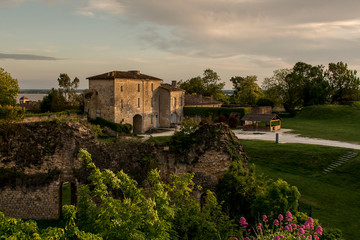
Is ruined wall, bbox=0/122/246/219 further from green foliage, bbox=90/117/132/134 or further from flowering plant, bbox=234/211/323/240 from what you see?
green foliage, bbox=90/117/132/134

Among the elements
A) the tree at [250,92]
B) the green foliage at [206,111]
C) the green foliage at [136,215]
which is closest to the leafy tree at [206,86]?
the tree at [250,92]

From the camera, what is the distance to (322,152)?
30.5m

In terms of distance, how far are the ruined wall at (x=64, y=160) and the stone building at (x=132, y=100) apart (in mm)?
30174

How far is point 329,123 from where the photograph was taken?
5547 cm

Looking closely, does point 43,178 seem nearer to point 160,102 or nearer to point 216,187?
point 216,187

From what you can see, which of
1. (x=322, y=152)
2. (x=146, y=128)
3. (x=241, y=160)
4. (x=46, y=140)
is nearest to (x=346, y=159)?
(x=322, y=152)

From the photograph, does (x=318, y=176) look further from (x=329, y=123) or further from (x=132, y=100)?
(x=329, y=123)

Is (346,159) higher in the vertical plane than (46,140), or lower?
lower

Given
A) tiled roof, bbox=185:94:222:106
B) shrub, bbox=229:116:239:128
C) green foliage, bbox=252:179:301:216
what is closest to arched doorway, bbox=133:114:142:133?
tiled roof, bbox=185:94:222:106

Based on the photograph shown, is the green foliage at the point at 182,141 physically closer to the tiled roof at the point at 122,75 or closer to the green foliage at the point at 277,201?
the green foliage at the point at 277,201

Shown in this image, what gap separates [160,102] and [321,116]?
102 ft

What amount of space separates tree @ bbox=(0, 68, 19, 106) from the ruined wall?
121 feet

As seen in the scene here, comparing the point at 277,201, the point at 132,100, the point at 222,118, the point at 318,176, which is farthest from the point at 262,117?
the point at 277,201

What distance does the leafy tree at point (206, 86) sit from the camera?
88.8m
